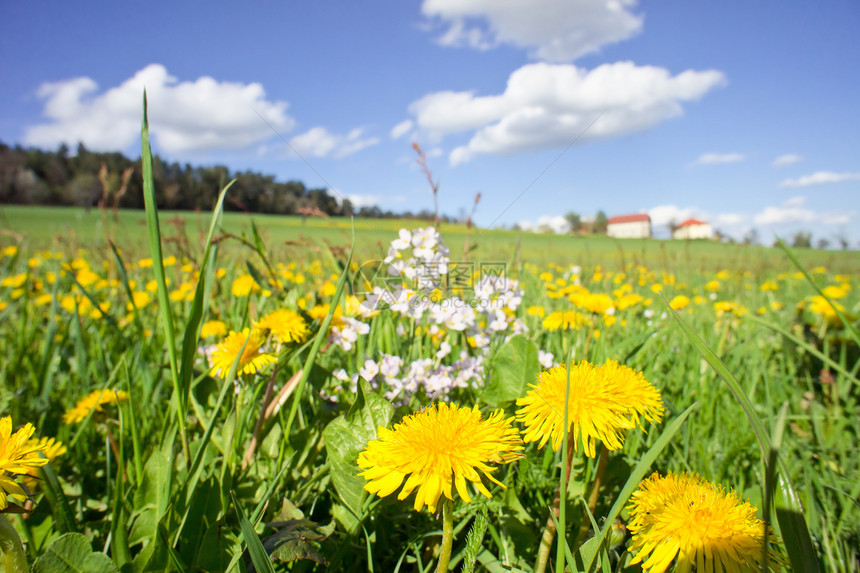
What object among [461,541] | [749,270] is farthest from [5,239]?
[749,270]

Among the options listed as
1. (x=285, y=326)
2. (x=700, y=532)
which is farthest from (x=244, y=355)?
(x=700, y=532)

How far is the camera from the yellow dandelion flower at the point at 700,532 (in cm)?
66

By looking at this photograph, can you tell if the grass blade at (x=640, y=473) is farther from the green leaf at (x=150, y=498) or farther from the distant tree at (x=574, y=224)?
the distant tree at (x=574, y=224)

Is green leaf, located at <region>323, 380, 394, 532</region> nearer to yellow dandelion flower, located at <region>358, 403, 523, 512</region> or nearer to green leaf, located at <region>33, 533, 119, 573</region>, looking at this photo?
yellow dandelion flower, located at <region>358, 403, 523, 512</region>

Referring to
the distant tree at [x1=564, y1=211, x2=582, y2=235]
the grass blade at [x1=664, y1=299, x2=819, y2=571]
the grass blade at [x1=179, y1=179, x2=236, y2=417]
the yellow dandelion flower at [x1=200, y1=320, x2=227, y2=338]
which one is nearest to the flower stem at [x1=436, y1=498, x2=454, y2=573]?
the grass blade at [x1=664, y1=299, x2=819, y2=571]

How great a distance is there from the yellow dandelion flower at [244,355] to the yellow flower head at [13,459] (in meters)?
0.44

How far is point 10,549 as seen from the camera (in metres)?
0.70

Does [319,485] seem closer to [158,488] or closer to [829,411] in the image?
[158,488]

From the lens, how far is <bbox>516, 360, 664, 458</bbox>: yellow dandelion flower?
0.75 m

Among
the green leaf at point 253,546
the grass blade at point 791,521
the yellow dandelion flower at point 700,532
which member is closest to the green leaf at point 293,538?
Answer: the green leaf at point 253,546

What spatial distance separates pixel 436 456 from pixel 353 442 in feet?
1.20

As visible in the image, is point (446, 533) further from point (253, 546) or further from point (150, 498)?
point (150, 498)

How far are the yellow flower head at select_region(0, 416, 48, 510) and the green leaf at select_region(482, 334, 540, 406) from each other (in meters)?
0.94

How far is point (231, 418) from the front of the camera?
3.54 ft
